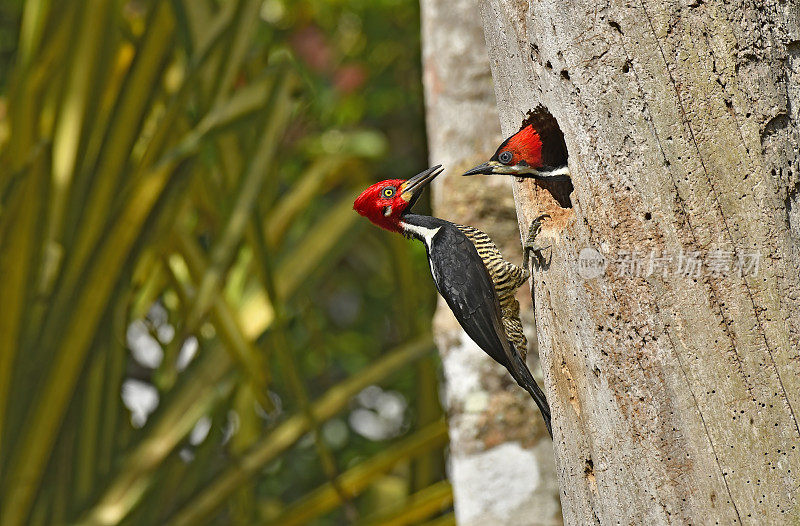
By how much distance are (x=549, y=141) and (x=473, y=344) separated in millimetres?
1006

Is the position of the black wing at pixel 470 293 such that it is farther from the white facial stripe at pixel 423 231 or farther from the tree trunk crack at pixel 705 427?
the tree trunk crack at pixel 705 427

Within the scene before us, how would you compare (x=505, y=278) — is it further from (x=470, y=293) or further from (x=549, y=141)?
(x=549, y=141)

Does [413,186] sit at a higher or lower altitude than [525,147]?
lower

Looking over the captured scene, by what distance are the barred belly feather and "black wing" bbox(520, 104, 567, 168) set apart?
316 mm

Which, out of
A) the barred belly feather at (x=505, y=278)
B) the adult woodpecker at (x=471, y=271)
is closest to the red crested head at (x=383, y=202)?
the adult woodpecker at (x=471, y=271)

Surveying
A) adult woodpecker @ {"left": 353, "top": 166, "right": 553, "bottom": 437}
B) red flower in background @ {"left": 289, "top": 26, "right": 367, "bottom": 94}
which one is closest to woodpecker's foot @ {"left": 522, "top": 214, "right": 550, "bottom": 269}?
adult woodpecker @ {"left": 353, "top": 166, "right": 553, "bottom": 437}

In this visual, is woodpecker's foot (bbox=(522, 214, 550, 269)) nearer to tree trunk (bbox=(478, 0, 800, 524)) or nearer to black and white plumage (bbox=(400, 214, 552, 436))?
tree trunk (bbox=(478, 0, 800, 524))

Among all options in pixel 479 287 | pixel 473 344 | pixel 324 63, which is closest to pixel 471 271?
pixel 479 287

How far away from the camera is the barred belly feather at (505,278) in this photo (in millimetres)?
1705

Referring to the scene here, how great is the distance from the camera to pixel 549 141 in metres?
1.41

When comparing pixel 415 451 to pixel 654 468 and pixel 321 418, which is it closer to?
pixel 321 418

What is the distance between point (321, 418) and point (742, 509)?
163 centimetres

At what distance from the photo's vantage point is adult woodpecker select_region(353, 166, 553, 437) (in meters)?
1.53

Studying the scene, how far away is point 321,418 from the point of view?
2611 millimetres
